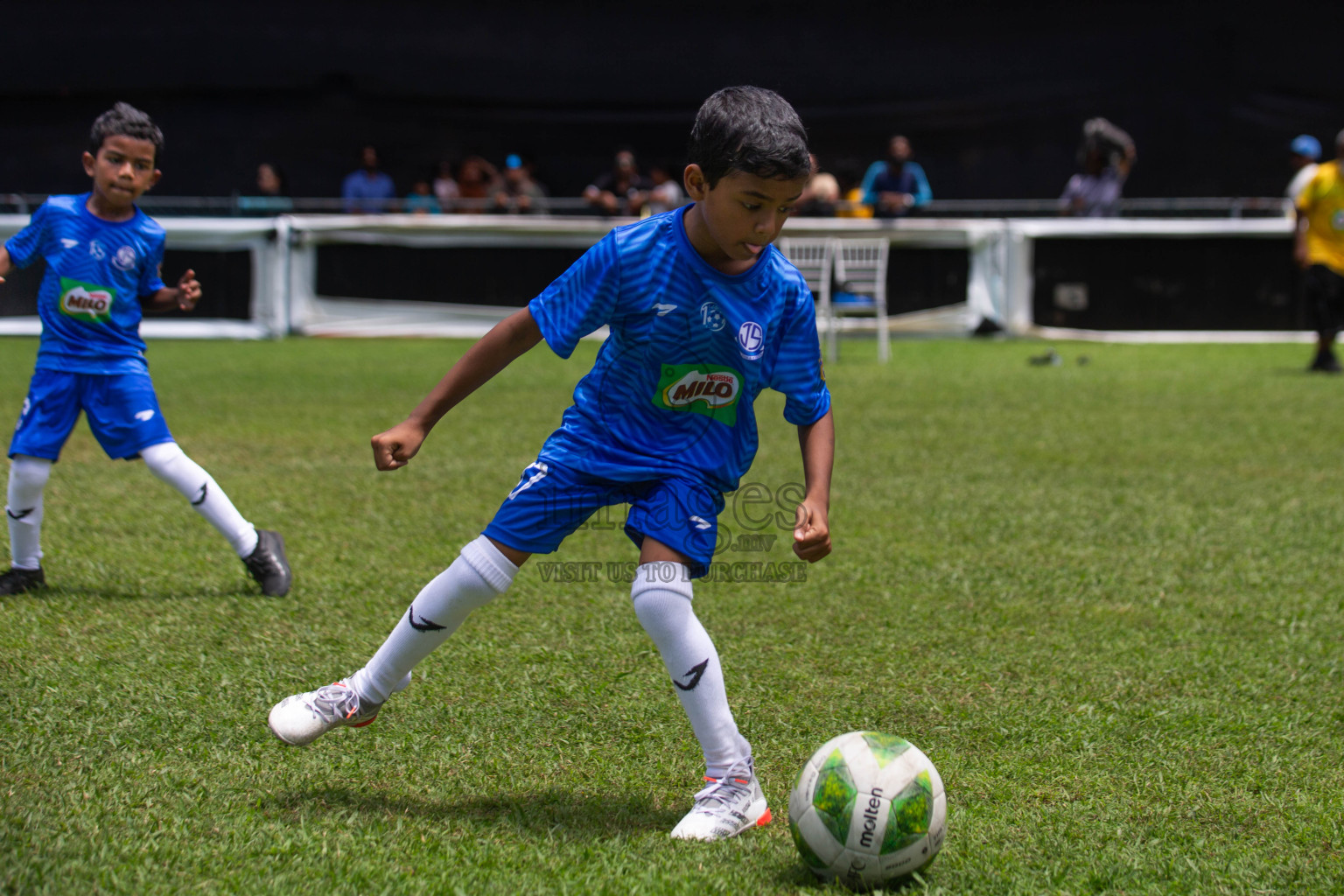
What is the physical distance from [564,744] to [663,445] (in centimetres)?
88

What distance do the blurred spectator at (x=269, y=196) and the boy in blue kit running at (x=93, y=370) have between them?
11.7m

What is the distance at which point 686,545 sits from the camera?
265 cm

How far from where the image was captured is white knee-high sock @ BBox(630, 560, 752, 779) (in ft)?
8.62

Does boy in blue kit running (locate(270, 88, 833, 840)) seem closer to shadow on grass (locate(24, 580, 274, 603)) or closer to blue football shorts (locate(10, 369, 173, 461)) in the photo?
shadow on grass (locate(24, 580, 274, 603))

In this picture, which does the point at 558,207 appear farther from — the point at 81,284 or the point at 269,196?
the point at 81,284

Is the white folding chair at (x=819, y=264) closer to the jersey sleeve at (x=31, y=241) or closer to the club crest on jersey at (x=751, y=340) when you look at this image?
the jersey sleeve at (x=31, y=241)

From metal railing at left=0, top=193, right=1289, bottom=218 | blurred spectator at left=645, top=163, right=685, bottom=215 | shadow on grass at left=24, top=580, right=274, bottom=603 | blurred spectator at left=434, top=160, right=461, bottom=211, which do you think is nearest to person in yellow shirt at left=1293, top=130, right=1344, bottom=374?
metal railing at left=0, top=193, right=1289, bottom=218

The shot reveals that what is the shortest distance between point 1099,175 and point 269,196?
1141 centimetres

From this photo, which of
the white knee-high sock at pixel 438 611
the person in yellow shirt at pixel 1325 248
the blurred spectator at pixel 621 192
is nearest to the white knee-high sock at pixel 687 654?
the white knee-high sock at pixel 438 611

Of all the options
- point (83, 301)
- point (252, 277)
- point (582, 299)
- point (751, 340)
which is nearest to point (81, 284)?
point (83, 301)

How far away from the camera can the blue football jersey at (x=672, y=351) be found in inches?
106

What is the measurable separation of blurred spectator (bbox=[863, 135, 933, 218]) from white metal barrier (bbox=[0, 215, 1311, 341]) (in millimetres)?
584

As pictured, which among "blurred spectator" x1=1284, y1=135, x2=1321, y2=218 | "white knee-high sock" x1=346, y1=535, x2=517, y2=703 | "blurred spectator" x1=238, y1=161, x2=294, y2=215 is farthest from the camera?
"blurred spectator" x1=238, y1=161, x2=294, y2=215

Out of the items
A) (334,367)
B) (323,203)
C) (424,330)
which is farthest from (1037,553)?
(323,203)
